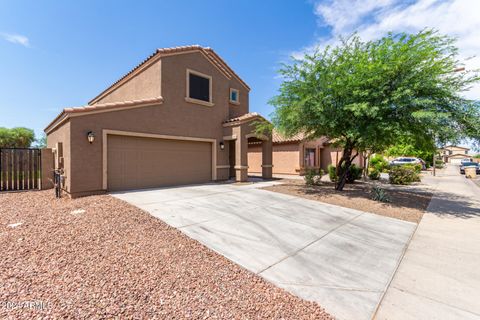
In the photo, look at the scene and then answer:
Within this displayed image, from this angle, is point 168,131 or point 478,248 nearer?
point 478,248

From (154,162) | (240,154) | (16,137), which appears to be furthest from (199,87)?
(16,137)

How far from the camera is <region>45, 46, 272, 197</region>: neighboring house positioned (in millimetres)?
8344

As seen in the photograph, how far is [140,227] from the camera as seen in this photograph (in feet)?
16.0

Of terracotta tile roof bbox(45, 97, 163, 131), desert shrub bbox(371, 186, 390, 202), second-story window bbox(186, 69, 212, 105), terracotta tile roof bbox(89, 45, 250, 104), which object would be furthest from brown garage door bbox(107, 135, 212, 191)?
desert shrub bbox(371, 186, 390, 202)

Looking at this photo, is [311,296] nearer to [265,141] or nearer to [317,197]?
[317,197]

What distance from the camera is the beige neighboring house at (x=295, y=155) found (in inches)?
709

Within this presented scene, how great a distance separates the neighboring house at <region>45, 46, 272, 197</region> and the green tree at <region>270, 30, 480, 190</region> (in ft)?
16.1

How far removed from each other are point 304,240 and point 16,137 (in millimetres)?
32608

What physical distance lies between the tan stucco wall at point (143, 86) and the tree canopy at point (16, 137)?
61.9ft

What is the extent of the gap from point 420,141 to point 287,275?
9.05 m

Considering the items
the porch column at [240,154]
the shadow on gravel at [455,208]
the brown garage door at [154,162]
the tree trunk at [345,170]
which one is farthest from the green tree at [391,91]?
the brown garage door at [154,162]

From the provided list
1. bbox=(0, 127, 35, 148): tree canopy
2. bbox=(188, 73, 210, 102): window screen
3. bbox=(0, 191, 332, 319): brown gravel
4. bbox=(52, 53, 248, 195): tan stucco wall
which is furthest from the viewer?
bbox=(0, 127, 35, 148): tree canopy

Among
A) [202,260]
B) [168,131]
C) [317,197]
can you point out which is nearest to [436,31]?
[317,197]

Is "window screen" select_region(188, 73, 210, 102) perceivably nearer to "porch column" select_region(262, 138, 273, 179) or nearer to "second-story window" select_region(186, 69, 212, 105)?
"second-story window" select_region(186, 69, 212, 105)
